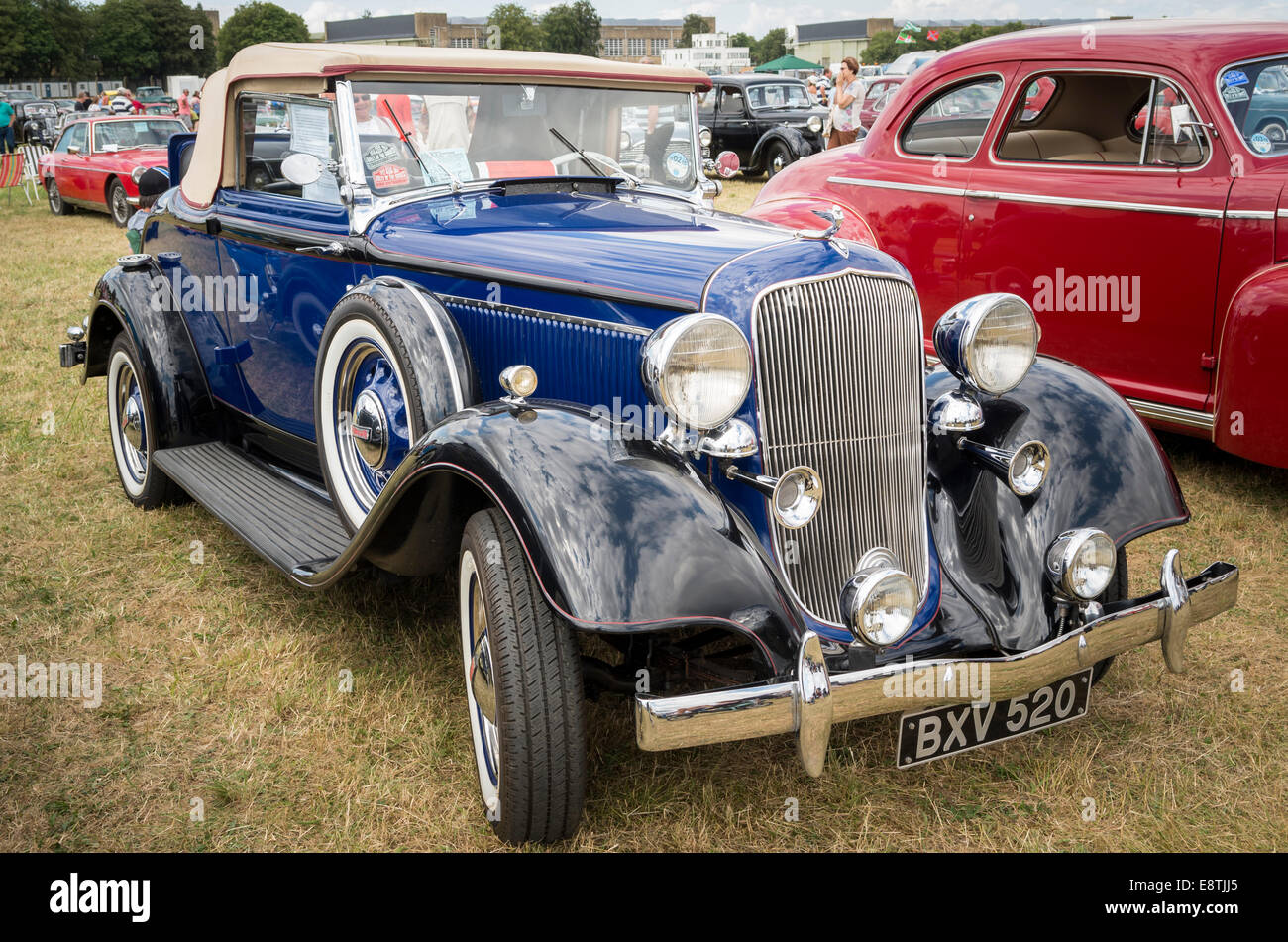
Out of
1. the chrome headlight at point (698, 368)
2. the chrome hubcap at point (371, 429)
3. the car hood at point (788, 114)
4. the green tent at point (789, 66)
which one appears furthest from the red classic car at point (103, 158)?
the green tent at point (789, 66)

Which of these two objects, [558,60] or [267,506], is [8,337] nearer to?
[267,506]

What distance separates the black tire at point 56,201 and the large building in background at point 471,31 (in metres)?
91.3

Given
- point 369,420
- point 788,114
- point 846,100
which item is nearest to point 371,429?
point 369,420

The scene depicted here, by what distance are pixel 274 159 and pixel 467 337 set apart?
1.51 m

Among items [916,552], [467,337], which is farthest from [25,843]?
[916,552]

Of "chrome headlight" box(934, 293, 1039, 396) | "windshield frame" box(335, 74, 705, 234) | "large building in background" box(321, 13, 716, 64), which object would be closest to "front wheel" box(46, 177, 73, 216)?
"windshield frame" box(335, 74, 705, 234)

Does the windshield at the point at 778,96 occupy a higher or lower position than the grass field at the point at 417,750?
higher

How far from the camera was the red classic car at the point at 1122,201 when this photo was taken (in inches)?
169

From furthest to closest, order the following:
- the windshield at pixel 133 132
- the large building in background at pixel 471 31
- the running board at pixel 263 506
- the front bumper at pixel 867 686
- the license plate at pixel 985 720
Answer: the large building in background at pixel 471 31, the windshield at pixel 133 132, the running board at pixel 263 506, the license plate at pixel 985 720, the front bumper at pixel 867 686

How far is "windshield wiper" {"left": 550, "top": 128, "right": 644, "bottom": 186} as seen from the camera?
3646mm

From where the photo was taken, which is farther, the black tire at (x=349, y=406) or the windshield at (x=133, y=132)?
the windshield at (x=133, y=132)

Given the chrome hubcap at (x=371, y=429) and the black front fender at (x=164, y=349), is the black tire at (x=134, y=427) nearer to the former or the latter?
the black front fender at (x=164, y=349)

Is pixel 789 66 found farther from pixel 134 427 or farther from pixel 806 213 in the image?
pixel 134 427
